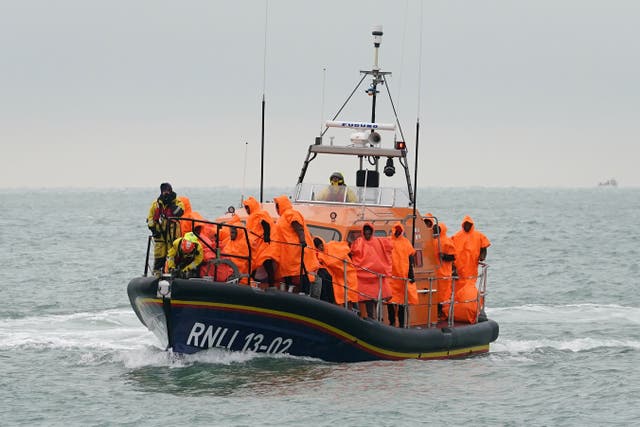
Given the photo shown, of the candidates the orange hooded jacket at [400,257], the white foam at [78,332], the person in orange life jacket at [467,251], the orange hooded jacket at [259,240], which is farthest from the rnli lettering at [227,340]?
the person in orange life jacket at [467,251]

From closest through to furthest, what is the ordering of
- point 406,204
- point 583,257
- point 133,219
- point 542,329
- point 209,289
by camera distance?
point 209,289
point 406,204
point 542,329
point 583,257
point 133,219

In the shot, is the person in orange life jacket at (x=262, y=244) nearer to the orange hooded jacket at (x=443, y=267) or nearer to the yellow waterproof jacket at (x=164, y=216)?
the yellow waterproof jacket at (x=164, y=216)

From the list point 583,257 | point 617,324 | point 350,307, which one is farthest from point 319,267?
point 583,257

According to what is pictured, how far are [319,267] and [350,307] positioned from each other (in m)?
0.76

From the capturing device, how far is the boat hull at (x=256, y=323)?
13750mm

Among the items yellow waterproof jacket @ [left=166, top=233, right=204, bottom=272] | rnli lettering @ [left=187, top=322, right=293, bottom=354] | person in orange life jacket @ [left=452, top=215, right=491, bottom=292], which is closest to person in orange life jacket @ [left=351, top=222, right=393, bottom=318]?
rnli lettering @ [left=187, top=322, right=293, bottom=354]

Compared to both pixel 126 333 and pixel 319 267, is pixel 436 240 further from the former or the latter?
pixel 126 333

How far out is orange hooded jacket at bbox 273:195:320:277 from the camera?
14102 millimetres

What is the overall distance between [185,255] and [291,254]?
4.10 ft

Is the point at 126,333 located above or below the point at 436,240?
below

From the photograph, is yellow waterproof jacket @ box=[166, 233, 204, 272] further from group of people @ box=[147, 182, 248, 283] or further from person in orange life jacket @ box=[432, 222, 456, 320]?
person in orange life jacket @ box=[432, 222, 456, 320]

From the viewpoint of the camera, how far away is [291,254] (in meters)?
14.2

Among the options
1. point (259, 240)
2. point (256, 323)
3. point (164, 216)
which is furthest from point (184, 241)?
point (256, 323)

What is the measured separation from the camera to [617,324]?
21.1 metres
